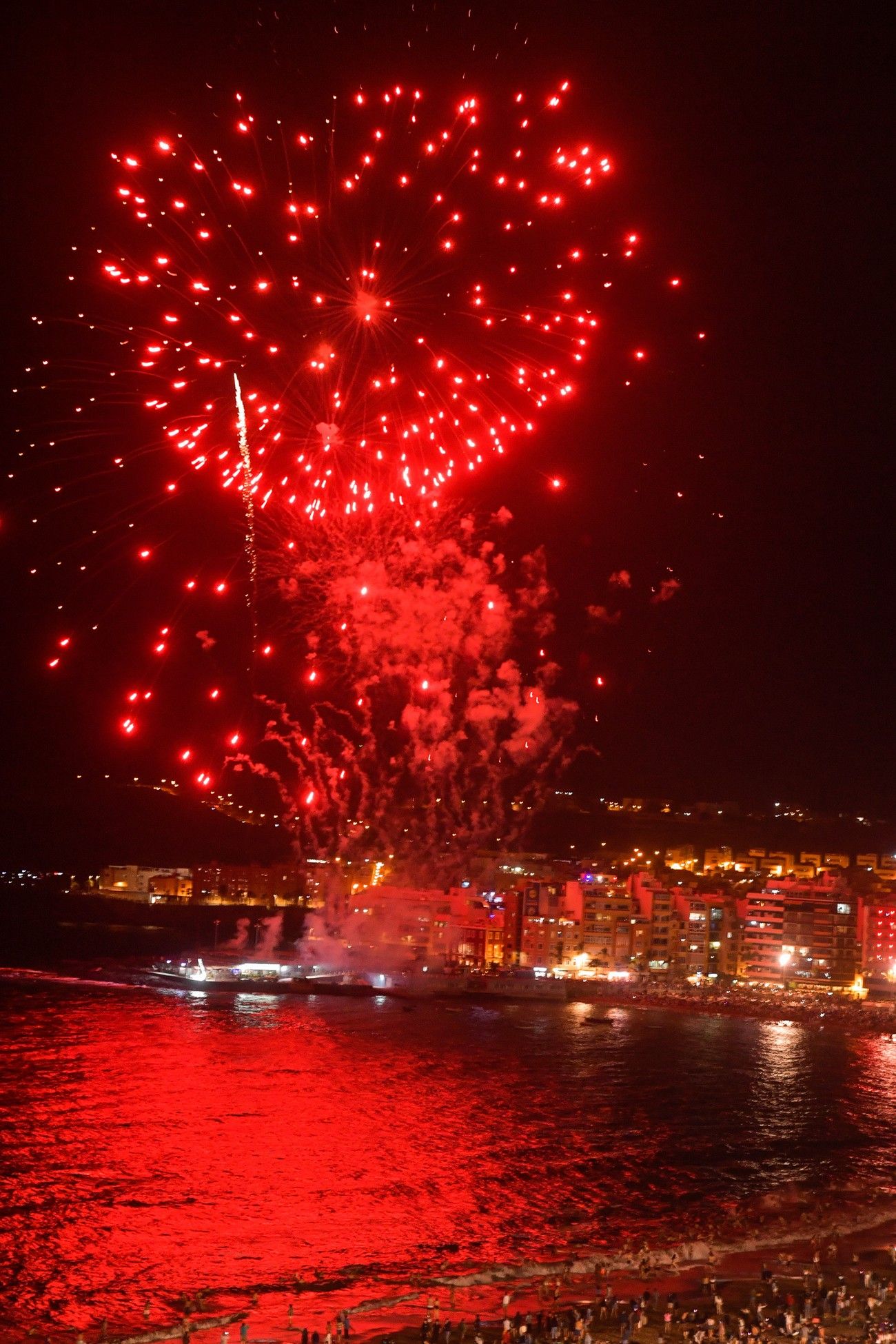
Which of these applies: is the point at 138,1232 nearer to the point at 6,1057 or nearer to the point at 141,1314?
the point at 141,1314

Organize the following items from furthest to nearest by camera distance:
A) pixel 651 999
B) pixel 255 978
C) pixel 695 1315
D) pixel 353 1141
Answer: pixel 651 999, pixel 255 978, pixel 353 1141, pixel 695 1315

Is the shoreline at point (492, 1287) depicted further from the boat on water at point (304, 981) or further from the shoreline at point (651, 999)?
the boat on water at point (304, 981)

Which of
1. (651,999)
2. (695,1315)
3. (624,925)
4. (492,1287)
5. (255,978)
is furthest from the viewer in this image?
(624,925)

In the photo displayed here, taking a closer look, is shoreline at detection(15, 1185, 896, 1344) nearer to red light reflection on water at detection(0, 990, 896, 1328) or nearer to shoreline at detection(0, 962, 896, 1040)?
red light reflection on water at detection(0, 990, 896, 1328)

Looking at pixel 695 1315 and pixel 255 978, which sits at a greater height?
pixel 695 1315

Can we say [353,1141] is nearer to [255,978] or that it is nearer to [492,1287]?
[492,1287]

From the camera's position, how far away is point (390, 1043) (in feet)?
84.4

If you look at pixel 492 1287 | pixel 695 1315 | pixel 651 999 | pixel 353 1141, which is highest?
pixel 695 1315

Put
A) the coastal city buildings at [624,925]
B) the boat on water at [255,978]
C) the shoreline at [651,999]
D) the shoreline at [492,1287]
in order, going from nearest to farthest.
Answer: the shoreline at [492,1287], the shoreline at [651,999], the boat on water at [255,978], the coastal city buildings at [624,925]

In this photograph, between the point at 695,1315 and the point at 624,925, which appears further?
the point at 624,925

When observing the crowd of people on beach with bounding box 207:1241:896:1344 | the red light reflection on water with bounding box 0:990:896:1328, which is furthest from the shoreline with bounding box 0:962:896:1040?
the crowd of people on beach with bounding box 207:1241:896:1344

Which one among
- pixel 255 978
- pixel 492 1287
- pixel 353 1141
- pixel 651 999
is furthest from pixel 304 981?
pixel 492 1287

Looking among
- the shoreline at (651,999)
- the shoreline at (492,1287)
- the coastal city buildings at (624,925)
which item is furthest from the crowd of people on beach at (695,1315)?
the coastal city buildings at (624,925)

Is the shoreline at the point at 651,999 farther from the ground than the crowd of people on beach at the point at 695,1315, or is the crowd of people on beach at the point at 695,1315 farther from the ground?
the crowd of people on beach at the point at 695,1315
